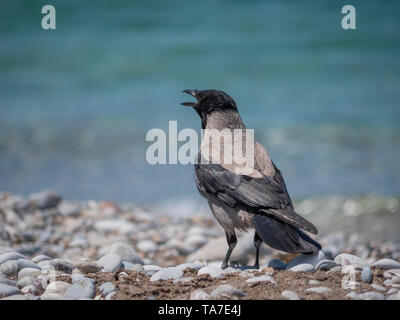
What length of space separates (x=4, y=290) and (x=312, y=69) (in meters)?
14.1

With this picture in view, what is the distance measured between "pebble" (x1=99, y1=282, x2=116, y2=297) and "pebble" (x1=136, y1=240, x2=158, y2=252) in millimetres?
2987

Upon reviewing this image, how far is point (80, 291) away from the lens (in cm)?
352

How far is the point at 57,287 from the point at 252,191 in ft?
5.46

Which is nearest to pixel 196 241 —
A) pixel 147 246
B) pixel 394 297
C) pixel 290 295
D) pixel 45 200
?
pixel 147 246

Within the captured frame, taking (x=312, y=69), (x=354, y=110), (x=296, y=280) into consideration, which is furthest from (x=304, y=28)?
(x=296, y=280)

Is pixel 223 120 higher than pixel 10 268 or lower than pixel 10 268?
higher

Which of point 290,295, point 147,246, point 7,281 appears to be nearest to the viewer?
point 290,295

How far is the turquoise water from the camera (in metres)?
10.4

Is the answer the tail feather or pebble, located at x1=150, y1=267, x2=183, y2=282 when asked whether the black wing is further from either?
pebble, located at x1=150, y1=267, x2=183, y2=282

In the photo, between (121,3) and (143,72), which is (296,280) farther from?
(121,3)

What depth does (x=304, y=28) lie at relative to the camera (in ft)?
58.5

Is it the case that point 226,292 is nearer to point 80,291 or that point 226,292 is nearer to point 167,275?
point 167,275

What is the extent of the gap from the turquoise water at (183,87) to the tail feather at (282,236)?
529cm

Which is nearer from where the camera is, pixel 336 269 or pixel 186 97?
pixel 336 269
